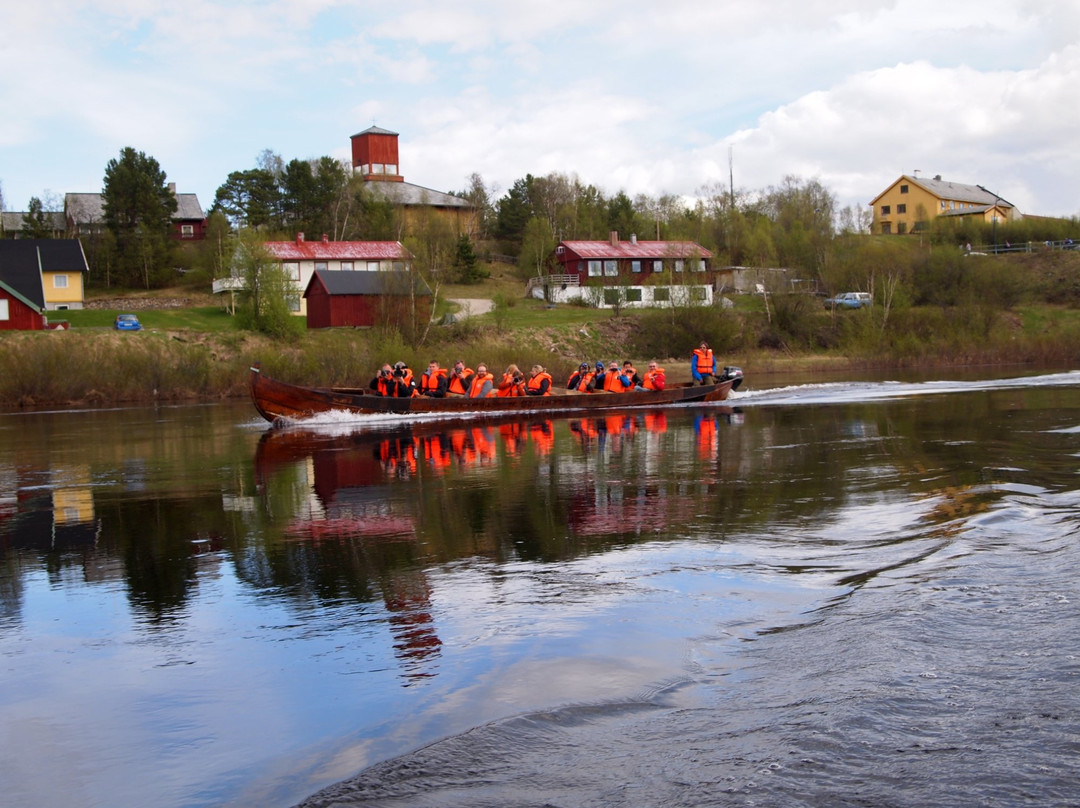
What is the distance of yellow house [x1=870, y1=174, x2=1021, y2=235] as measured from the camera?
102375 millimetres

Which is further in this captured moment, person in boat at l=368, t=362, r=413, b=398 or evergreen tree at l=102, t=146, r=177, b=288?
evergreen tree at l=102, t=146, r=177, b=288

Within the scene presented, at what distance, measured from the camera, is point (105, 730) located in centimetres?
594

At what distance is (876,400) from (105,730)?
26.0 m

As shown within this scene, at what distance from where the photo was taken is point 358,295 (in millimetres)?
56188

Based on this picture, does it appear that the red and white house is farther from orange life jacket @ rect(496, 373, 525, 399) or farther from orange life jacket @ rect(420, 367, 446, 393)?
orange life jacket @ rect(420, 367, 446, 393)

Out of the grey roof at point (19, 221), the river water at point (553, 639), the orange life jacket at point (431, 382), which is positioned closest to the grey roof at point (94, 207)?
the grey roof at point (19, 221)

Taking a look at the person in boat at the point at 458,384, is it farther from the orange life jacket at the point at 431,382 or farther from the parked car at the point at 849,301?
the parked car at the point at 849,301

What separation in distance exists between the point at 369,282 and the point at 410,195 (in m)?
39.4

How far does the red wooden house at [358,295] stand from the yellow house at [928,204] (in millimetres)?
63665

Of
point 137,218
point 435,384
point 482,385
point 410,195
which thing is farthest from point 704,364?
point 410,195

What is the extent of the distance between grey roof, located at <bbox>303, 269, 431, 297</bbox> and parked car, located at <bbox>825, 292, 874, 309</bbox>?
2560 cm

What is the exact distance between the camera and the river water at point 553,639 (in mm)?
A: 5230

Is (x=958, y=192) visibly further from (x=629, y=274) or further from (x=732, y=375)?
(x=732, y=375)

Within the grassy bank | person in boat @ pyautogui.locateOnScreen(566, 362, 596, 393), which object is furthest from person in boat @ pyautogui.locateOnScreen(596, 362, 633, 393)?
the grassy bank
